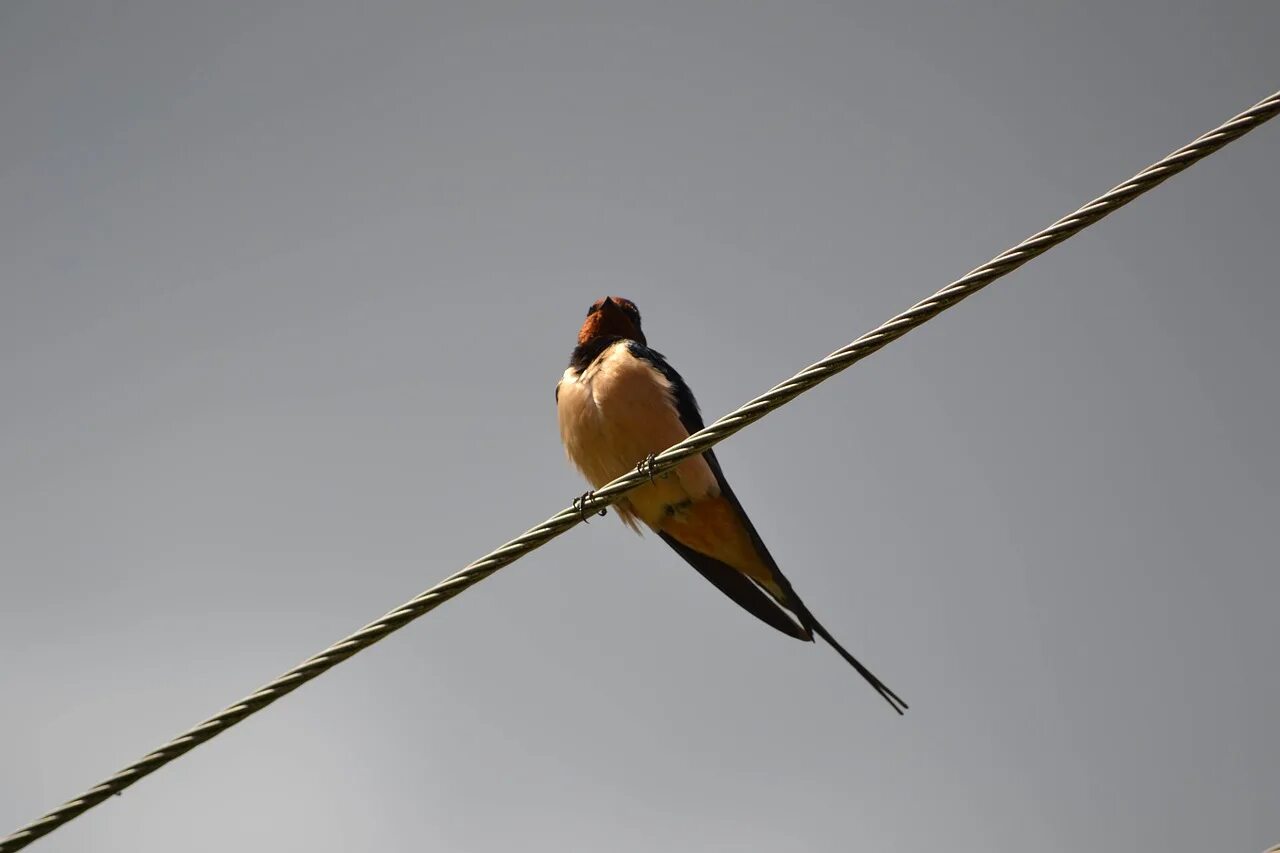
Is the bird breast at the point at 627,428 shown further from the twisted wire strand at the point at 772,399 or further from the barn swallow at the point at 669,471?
the twisted wire strand at the point at 772,399

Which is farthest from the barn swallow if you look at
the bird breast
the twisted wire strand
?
the twisted wire strand

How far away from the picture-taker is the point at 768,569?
18.6ft

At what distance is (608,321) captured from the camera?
630cm

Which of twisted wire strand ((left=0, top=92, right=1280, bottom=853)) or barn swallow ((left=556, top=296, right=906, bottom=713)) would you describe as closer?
twisted wire strand ((left=0, top=92, right=1280, bottom=853))

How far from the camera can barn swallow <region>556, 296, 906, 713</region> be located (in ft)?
17.4

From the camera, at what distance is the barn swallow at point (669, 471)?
532 centimetres

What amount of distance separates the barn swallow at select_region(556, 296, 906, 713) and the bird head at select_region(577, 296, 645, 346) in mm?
194

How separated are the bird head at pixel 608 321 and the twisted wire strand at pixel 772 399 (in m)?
3.22

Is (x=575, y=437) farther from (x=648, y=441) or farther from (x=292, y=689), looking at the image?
(x=292, y=689)

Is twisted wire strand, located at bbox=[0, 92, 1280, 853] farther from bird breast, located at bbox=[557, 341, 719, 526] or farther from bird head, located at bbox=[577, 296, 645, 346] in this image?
bird head, located at bbox=[577, 296, 645, 346]

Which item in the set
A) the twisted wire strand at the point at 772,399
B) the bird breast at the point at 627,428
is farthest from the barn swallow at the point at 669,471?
the twisted wire strand at the point at 772,399

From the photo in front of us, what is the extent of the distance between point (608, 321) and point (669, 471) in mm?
1535

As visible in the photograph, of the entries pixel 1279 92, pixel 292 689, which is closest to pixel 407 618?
pixel 292 689

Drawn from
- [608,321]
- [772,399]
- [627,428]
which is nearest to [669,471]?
[627,428]
